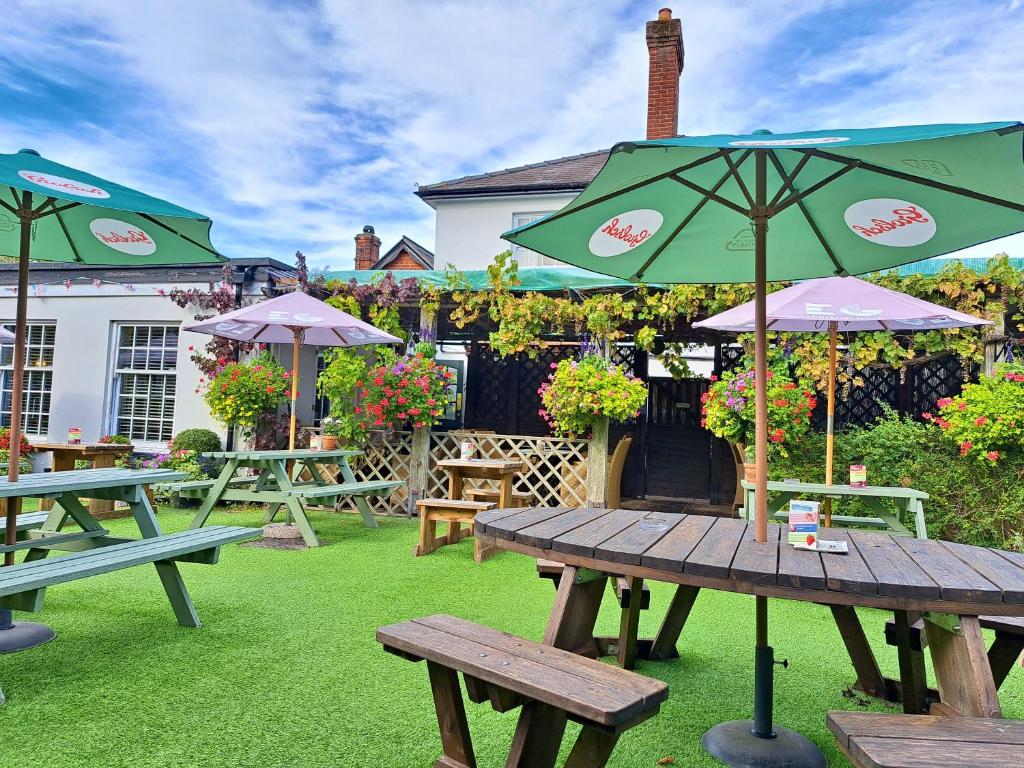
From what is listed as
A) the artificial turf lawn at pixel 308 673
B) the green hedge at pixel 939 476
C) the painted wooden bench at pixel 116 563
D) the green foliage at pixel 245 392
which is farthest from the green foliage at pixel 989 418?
the green foliage at pixel 245 392

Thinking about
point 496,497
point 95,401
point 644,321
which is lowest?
point 496,497

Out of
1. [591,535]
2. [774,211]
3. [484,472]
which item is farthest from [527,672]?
[484,472]

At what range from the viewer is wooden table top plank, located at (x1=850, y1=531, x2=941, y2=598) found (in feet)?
5.65

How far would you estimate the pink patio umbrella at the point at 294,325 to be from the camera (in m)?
5.91

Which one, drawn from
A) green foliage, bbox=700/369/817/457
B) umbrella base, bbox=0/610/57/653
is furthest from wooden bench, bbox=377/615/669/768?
green foliage, bbox=700/369/817/457

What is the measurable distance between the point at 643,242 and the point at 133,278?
831cm

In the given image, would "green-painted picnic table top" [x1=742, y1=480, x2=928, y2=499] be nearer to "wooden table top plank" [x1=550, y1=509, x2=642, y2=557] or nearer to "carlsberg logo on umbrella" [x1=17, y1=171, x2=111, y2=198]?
"wooden table top plank" [x1=550, y1=509, x2=642, y2=557]

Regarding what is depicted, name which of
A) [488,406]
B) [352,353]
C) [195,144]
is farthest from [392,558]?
[195,144]

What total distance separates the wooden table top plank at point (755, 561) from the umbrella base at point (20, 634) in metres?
3.16

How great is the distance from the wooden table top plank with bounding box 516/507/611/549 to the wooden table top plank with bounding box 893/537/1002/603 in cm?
109

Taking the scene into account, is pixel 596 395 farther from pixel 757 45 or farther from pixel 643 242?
pixel 757 45

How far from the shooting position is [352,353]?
25.5 feet

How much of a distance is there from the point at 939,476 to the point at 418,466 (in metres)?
4.94

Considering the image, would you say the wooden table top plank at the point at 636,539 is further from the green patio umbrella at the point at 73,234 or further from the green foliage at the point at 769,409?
the green foliage at the point at 769,409
